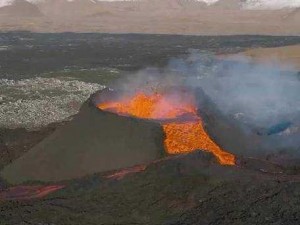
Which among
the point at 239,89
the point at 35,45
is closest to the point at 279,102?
the point at 239,89

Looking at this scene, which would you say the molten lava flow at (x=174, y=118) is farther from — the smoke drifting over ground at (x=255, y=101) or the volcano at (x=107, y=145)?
the smoke drifting over ground at (x=255, y=101)

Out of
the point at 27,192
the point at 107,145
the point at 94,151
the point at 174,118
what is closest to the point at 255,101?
the point at 174,118

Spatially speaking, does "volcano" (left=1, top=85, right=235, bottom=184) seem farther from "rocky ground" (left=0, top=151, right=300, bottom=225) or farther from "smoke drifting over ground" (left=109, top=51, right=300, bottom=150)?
"smoke drifting over ground" (left=109, top=51, right=300, bottom=150)

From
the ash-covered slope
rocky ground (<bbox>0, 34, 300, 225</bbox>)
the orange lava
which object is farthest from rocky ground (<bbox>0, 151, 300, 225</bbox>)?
the ash-covered slope

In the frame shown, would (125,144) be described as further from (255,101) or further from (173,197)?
(255,101)

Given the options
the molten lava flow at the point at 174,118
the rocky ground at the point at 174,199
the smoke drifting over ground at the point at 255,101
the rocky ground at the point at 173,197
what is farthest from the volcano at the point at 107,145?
the smoke drifting over ground at the point at 255,101

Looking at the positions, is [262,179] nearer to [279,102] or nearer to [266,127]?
[266,127]
